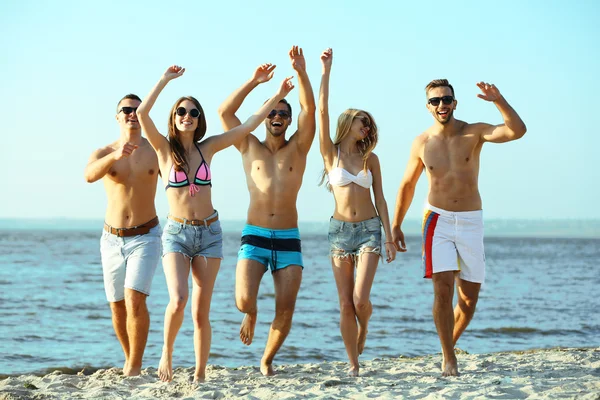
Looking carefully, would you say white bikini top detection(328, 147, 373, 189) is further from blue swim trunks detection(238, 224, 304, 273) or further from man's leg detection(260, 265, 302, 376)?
man's leg detection(260, 265, 302, 376)

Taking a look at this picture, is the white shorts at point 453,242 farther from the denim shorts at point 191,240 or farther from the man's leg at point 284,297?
the denim shorts at point 191,240

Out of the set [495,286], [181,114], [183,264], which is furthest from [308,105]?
[495,286]

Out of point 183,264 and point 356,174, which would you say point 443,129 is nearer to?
point 356,174

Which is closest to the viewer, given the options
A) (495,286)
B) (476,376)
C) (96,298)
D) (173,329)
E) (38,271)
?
(173,329)

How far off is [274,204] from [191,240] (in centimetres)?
101

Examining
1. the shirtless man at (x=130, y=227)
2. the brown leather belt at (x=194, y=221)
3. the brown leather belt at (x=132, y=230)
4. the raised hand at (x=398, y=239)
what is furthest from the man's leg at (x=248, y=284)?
the raised hand at (x=398, y=239)

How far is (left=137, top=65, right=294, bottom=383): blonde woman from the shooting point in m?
6.48

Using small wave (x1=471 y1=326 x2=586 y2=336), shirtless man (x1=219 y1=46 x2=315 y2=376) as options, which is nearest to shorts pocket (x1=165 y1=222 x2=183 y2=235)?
shirtless man (x1=219 y1=46 x2=315 y2=376)

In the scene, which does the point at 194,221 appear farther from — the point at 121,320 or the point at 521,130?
the point at 521,130

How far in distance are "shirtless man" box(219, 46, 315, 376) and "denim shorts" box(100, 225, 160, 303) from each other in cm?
81

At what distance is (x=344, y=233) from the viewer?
7.15 meters

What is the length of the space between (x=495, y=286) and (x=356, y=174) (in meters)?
16.6

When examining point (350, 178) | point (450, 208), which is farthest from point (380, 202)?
point (450, 208)

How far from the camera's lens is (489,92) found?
682cm
